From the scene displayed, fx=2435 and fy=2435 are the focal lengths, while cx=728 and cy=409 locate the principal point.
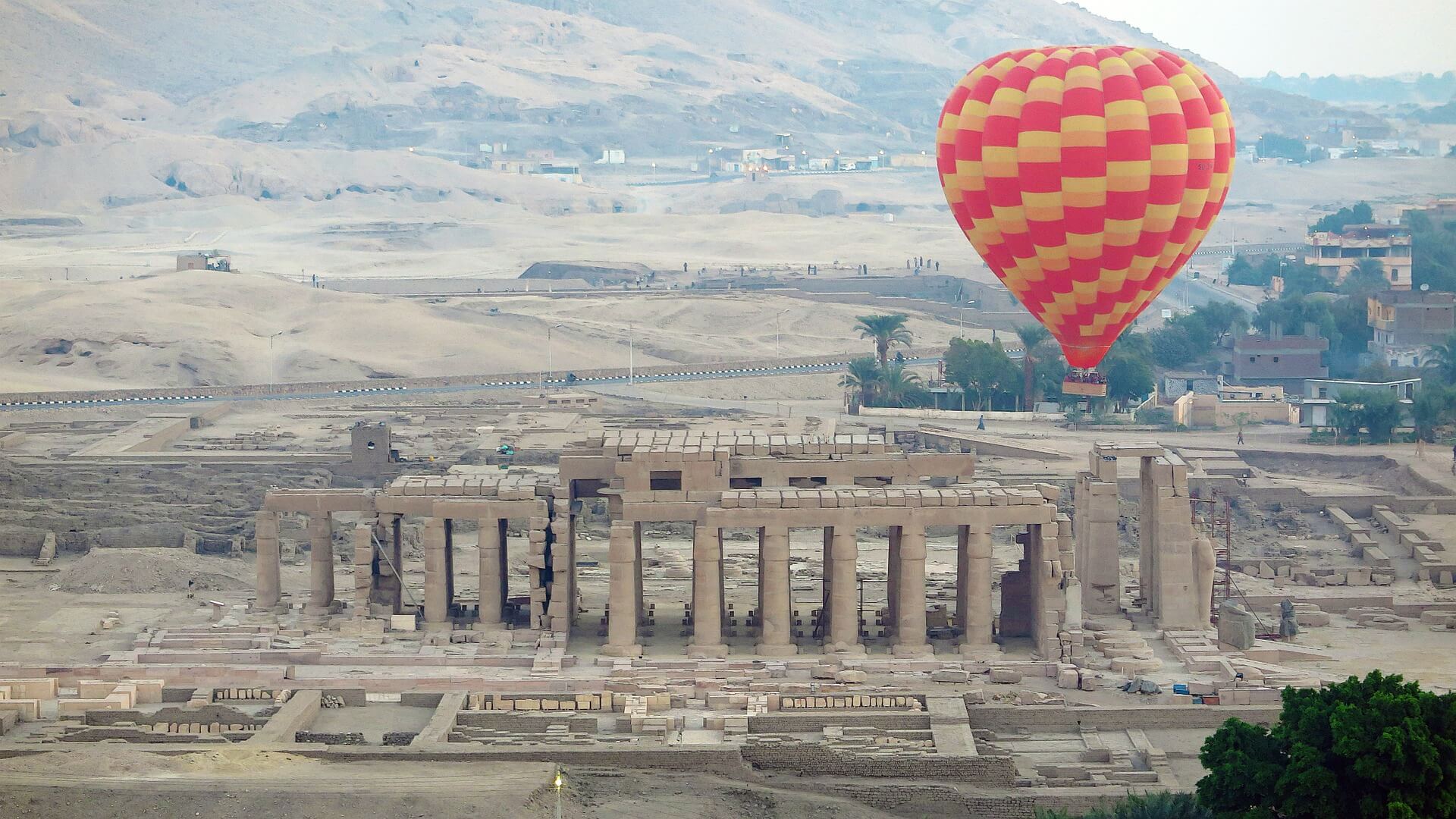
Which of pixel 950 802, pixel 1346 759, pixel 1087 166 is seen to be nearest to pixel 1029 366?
pixel 1087 166

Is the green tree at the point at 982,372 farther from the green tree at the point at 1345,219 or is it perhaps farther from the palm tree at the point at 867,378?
the green tree at the point at 1345,219

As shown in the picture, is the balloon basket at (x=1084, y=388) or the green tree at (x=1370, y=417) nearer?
the balloon basket at (x=1084, y=388)

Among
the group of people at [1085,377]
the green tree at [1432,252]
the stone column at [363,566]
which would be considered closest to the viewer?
the stone column at [363,566]

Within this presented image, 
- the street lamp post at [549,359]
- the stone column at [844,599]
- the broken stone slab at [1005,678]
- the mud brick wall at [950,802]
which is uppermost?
the street lamp post at [549,359]

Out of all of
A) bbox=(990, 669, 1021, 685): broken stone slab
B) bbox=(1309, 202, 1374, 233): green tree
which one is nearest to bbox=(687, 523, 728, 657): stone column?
bbox=(990, 669, 1021, 685): broken stone slab

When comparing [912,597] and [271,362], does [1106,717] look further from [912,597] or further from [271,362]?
[271,362]

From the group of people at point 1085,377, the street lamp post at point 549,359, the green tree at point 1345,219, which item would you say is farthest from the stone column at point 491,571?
the green tree at point 1345,219
